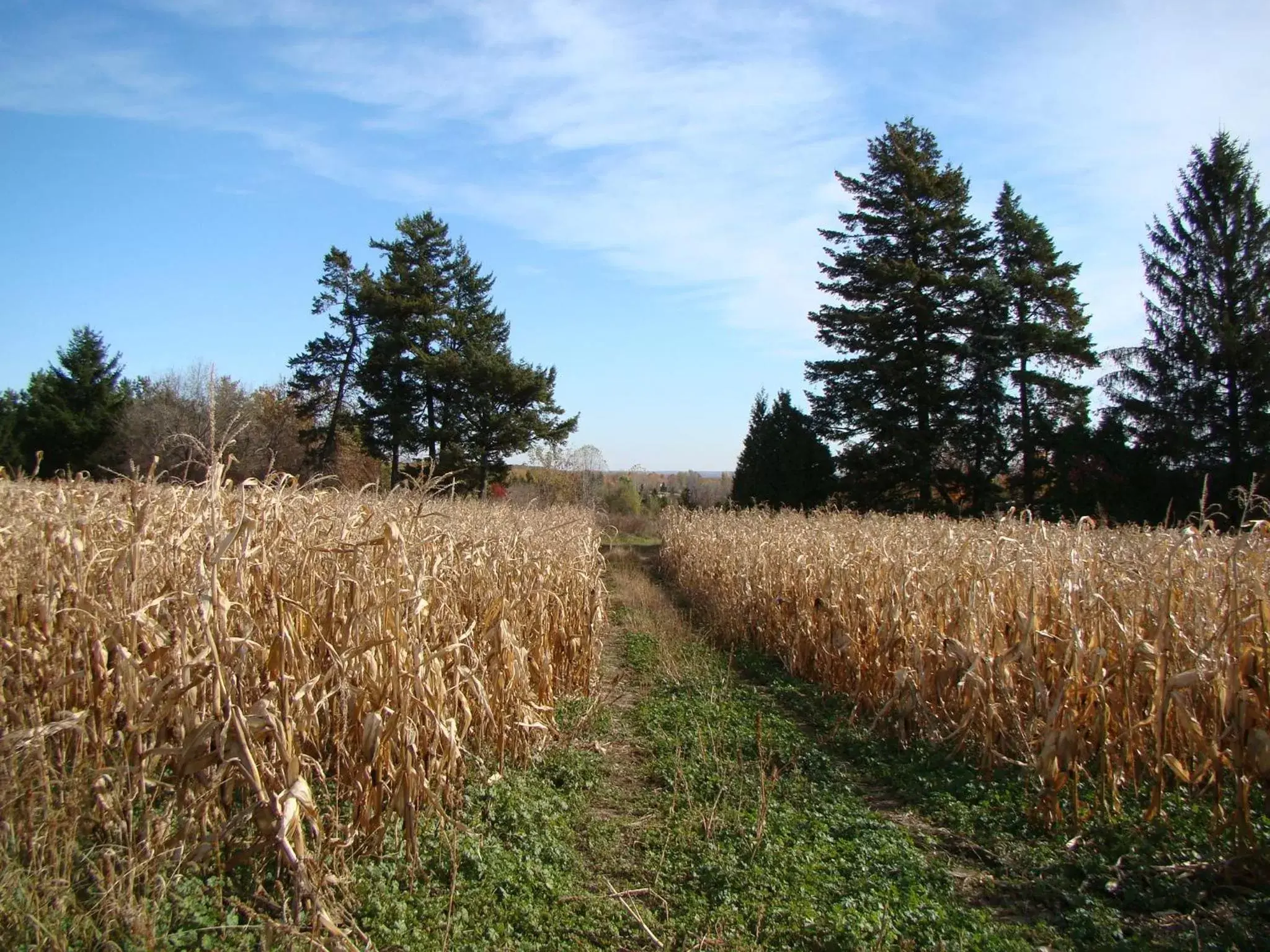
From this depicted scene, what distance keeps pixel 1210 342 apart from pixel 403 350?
26.6m

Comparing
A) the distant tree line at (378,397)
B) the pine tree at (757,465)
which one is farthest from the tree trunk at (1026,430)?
the distant tree line at (378,397)

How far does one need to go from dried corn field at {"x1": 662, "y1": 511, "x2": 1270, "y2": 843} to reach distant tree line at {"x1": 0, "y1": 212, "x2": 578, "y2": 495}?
22.2 meters

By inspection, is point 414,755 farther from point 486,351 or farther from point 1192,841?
point 486,351

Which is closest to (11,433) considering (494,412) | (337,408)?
(337,408)

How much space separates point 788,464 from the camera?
28016 mm

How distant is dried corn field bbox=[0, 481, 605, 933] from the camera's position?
2.68 metres

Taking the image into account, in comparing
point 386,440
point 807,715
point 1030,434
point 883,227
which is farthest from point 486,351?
point 807,715

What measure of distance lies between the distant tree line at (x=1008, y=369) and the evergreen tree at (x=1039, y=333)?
2.2 inches

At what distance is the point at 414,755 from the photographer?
3.17 m

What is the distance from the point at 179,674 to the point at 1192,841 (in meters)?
4.64

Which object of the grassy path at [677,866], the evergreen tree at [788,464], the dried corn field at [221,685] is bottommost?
the grassy path at [677,866]

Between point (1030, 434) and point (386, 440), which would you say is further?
point (386, 440)

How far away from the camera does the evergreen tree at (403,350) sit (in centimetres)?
2780

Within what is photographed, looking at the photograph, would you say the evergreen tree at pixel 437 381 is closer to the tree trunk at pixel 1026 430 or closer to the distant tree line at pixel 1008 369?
the distant tree line at pixel 1008 369
